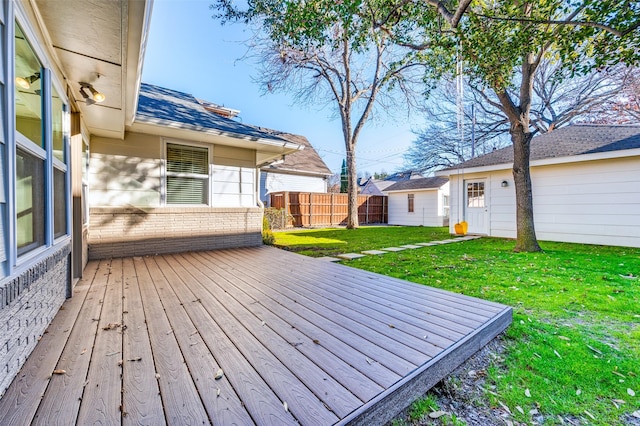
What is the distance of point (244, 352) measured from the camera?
6.09 ft

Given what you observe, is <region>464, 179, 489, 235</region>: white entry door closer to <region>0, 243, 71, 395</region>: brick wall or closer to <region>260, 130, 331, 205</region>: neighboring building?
<region>260, 130, 331, 205</region>: neighboring building

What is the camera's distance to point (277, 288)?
3.34 m

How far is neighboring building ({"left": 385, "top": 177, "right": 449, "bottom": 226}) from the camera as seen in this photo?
15.5 m

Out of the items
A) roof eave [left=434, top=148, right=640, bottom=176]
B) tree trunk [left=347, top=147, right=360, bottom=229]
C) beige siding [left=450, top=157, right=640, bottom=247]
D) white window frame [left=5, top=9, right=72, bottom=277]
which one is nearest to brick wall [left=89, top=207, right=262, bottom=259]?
white window frame [left=5, top=9, right=72, bottom=277]

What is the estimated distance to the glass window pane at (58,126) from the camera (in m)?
2.57

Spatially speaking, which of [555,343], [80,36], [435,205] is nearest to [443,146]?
[435,205]

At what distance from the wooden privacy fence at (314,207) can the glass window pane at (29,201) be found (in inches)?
439

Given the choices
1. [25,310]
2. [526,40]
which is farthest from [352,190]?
[25,310]

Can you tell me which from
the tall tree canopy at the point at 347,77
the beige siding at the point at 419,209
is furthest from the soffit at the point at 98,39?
the beige siding at the point at 419,209

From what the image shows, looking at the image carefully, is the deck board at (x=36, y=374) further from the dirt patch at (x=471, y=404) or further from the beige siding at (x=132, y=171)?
the beige siding at (x=132, y=171)

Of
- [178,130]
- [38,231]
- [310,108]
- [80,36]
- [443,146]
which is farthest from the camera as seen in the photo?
[443,146]

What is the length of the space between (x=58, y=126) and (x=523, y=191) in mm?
8667

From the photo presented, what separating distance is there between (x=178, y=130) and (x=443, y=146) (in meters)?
17.1

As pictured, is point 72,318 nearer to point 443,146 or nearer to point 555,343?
point 555,343
